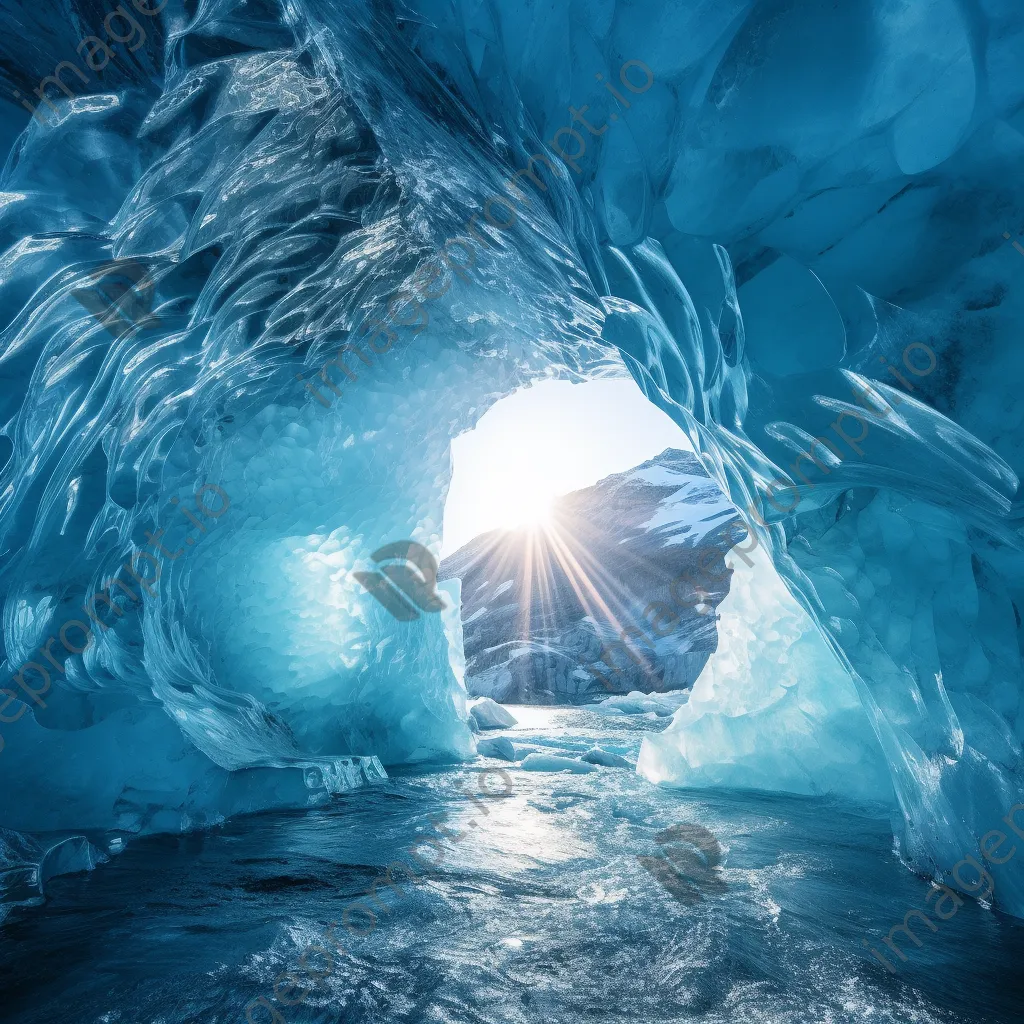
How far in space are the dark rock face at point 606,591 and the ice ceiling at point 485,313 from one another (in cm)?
1565

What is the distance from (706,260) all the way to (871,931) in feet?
8.81

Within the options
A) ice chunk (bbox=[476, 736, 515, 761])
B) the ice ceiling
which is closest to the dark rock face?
ice chunk (bbox=[476, 736, 515, 761])

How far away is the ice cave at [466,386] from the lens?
75.5 inches

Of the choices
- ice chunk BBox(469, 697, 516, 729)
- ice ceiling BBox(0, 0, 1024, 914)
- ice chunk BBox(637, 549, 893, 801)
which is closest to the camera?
ice ceiling BBox(0, 0, 1024, 914)

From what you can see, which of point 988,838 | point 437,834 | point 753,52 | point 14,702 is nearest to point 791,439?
point 753,52

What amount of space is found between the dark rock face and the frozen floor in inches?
675

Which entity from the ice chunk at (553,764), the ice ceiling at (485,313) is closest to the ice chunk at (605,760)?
the ice chunk at (553,764)

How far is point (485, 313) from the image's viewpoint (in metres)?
5.83

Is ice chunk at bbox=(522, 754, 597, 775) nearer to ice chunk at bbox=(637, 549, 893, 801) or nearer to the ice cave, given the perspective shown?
the ice cave

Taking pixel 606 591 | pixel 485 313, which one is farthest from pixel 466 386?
pixel 606 591

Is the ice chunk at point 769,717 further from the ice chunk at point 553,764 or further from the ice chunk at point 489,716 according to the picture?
the ice chunk at point 489,716

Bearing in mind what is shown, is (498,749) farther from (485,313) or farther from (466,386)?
(485,313)

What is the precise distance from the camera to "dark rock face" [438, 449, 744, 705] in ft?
69.6

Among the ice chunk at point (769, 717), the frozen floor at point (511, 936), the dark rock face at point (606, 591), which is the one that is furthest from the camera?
the dark rock face at point (606, 591)
